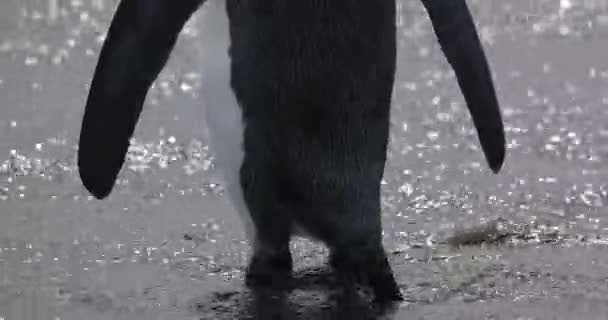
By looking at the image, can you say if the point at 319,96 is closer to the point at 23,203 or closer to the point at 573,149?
the point at 23,203

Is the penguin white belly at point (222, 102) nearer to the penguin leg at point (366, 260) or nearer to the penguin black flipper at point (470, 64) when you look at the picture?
the penguin leg at point (366, 260)

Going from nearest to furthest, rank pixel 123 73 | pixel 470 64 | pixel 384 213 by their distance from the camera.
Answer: pixel 123 73 → pixel 470 64 → pixel 384 213

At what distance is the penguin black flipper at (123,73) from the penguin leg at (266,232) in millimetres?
309

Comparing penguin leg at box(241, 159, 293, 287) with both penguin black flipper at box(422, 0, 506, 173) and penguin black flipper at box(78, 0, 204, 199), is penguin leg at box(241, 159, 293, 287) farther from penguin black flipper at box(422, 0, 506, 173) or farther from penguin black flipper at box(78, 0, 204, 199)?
penguin black flipper at box(422, 0, 506, 173)

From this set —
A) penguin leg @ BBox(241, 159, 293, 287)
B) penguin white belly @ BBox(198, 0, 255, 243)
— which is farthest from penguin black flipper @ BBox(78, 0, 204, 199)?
penguin leg @ BBox(241, 159, 293, 287)

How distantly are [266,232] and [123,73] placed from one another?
1.74ft

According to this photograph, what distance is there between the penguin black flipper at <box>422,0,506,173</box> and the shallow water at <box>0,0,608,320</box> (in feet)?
1.18

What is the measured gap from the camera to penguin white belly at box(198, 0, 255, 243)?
120 inches

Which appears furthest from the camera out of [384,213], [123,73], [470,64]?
[384,213]

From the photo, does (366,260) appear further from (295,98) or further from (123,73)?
(123,73)

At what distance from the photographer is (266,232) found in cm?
316

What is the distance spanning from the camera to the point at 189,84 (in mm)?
5887

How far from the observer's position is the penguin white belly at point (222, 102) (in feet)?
10.0

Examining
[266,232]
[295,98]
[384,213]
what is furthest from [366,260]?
[384,213]
